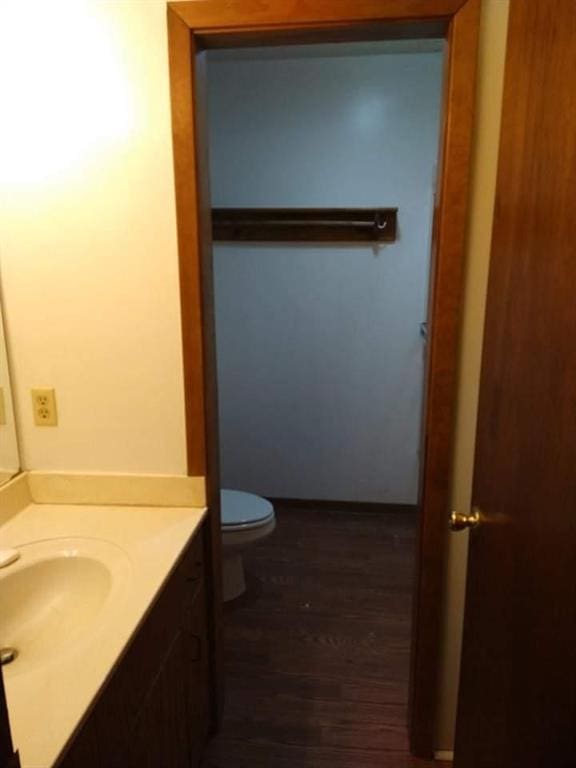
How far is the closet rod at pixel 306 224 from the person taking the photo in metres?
2.92

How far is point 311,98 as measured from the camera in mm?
2867

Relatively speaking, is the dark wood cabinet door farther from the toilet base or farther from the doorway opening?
the toilet base

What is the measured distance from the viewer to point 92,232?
4.87ft

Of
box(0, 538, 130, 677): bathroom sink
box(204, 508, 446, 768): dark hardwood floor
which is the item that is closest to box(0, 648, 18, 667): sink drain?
box(0, 538, 130, 677): bathroom sink

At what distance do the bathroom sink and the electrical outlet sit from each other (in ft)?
1.21

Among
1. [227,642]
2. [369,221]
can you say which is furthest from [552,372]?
[369,221]

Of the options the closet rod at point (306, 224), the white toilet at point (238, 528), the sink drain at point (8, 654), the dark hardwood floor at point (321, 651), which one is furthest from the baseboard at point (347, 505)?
the sink drain at point (8, 654)

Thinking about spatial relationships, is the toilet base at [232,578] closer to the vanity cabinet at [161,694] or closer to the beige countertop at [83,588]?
the vanity cabinet at [161,694]

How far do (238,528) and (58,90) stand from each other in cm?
166

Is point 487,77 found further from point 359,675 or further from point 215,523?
point 359,675

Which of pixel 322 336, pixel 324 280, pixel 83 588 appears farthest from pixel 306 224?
pixel 83 588

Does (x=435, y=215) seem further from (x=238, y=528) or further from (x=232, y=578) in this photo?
(x=232, y=578)

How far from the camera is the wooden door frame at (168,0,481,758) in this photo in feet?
4.28

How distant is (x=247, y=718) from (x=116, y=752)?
1018mm
